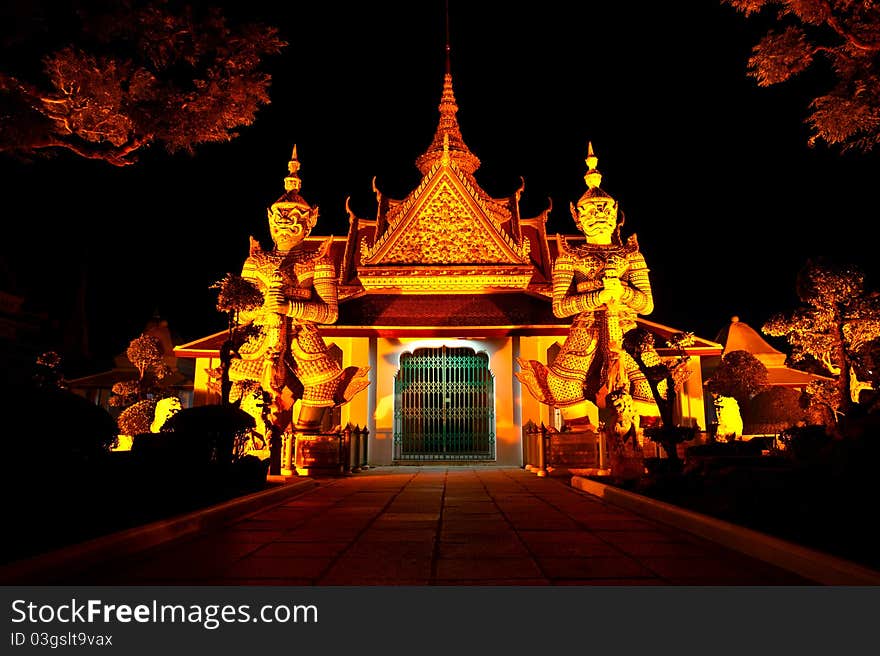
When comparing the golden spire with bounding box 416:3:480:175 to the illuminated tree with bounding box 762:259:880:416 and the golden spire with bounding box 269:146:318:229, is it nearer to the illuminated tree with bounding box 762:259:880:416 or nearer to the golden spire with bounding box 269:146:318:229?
the golden spire with bounding box 269:146:318:229

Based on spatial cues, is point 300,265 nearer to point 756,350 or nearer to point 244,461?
point 244,461

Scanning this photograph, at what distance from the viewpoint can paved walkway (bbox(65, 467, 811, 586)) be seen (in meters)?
2.98

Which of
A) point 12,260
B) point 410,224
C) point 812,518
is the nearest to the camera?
point 812,518

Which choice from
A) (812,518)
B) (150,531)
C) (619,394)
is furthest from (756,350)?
(150,531)

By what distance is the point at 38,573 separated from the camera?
2783mm

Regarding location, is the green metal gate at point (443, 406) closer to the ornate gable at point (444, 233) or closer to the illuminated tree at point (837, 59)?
the ornate gable at point (444, 233)

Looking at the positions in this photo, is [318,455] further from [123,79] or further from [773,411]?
[773,411]

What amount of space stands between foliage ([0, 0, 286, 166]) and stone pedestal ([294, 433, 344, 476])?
16.9 feet

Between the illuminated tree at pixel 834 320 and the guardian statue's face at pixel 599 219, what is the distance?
346cm

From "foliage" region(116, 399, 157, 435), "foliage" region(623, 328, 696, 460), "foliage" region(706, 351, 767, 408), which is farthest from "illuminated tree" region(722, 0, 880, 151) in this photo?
"foliage" region(116, 399, 157, 435)

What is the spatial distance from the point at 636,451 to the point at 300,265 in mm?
6255

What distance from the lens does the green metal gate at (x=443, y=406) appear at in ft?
45.5

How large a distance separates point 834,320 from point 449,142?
33.0ft

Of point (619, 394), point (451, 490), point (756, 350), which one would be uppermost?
point (756, 350)
